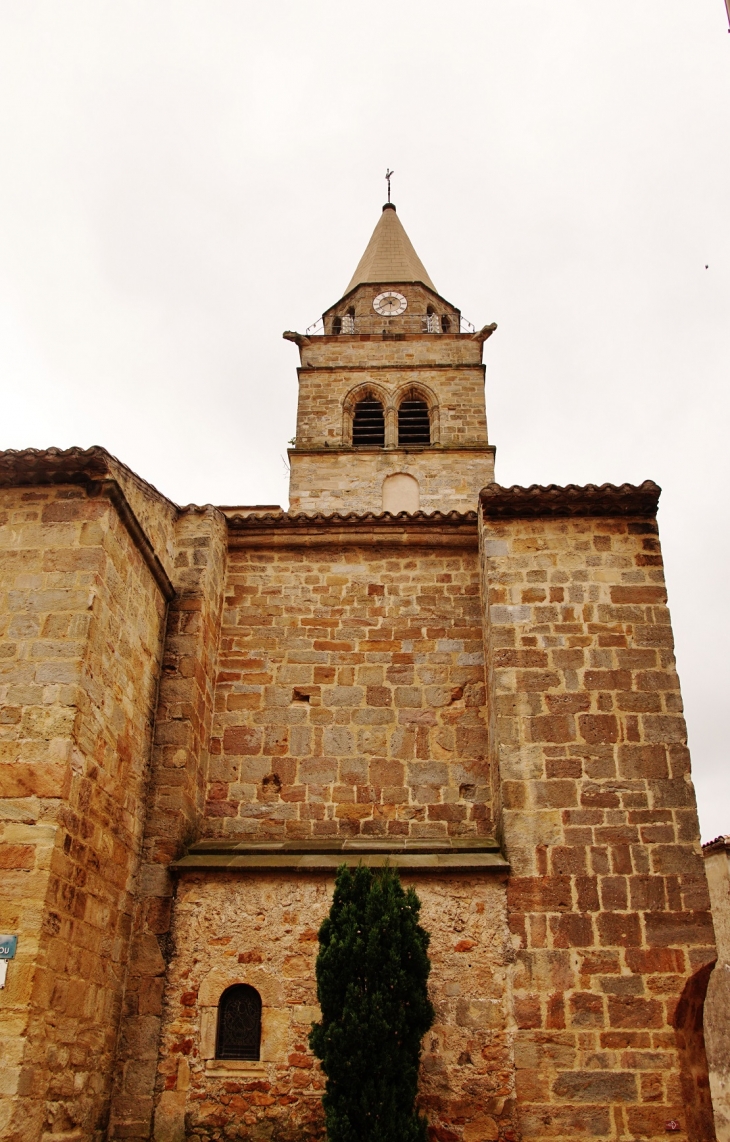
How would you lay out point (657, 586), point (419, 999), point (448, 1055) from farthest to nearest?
point (657, 586) < point (448, 1055) < point (419, 999)

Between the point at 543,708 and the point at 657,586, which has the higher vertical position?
the point at 657,586

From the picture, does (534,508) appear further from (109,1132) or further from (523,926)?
(109,1132)

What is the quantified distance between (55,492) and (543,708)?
404 centimetres

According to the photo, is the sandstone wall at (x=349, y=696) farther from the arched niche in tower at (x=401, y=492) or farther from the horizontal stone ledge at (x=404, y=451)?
the horizontal stone ledge at (x=404, y=451)

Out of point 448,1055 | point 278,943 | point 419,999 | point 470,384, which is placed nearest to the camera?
point 419,999

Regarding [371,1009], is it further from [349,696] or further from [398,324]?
[398,324]

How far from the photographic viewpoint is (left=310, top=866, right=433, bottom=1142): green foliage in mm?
5285

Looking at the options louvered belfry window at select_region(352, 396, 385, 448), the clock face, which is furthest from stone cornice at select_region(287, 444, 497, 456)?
the clock face

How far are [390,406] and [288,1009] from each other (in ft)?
43.4

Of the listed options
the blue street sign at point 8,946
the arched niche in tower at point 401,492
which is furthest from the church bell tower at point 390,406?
the blue street sign at point 8,946

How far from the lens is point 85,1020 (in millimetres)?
5680

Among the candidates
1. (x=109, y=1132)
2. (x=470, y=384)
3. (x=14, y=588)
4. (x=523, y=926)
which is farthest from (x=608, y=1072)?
(x=470, y=384)

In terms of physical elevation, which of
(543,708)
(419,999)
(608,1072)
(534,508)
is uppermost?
(534,508)

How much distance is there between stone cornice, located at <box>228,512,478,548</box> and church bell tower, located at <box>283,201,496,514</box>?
731cm
